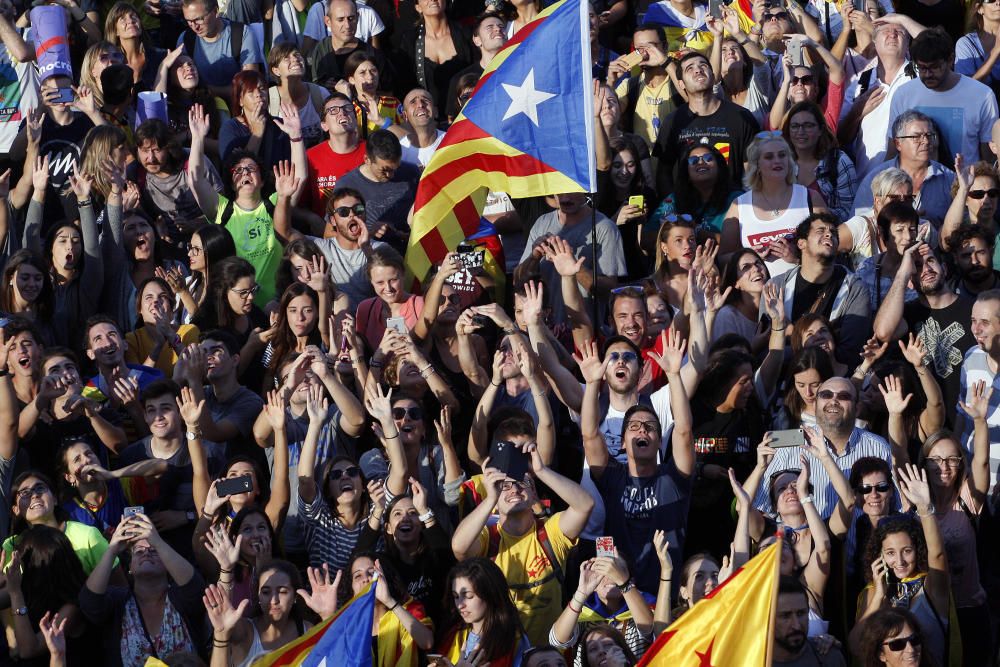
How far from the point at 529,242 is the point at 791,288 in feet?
5.43

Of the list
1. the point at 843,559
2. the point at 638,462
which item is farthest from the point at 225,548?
the point at 843,559

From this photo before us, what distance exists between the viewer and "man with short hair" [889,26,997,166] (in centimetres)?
1455

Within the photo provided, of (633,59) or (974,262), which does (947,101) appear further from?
(633,59)

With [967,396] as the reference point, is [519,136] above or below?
above

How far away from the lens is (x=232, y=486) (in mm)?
11039

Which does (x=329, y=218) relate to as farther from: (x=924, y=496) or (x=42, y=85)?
(x=924, y=496)

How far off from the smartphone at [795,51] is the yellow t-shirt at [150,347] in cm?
473

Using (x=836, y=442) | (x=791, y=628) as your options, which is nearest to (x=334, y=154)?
(x=836, y=442)

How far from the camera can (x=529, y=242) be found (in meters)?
13.5

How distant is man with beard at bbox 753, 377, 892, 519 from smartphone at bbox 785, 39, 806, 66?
3936 mm

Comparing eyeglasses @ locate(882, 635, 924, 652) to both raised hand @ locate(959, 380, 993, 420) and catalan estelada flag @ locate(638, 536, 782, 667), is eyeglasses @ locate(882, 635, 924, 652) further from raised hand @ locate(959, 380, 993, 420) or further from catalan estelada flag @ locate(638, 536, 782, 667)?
raised hand @ locate(959, 380, 993, 420)

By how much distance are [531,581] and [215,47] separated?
233 inches

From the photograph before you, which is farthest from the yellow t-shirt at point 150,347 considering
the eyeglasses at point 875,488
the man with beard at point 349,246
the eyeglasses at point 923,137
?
the eyeglasses at point 923,137

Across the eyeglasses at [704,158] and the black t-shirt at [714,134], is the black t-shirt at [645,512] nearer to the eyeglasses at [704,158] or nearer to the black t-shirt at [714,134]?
the eyeglasses at [704,158]
